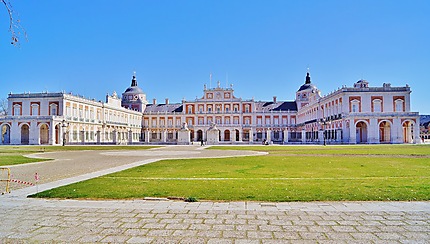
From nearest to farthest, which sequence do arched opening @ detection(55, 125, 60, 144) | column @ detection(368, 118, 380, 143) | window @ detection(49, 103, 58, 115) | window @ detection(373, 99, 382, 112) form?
column @ detection(368, 118, 380, 143) < window @ detection(373, 99, 382, 112) < arched opening @ detection(55, 125, 60, 144) < window @ detection(49, 103, 58, 115)

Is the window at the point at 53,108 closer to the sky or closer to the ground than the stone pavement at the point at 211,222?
closer to the sky

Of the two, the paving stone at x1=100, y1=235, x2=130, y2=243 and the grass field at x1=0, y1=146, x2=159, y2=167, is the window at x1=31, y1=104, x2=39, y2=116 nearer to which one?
the grass field at x1=0, y1=146, x2=159, y2=167

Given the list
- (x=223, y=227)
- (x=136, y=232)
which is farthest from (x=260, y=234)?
(x=136, y=232)

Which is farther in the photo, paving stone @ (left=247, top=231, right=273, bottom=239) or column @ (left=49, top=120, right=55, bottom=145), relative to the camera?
column @ (left=49, top=120, right=55, bottom=145)

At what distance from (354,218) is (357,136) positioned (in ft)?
159

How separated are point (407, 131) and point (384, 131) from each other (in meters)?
3.16

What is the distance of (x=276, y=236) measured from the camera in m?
4.59

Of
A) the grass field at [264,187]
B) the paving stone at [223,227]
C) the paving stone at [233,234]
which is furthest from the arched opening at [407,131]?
the paving stone at [233,234]

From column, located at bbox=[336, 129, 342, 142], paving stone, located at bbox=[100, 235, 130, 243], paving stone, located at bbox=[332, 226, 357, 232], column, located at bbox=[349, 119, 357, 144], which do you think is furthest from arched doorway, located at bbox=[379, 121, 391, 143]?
paving stone, located at bbox=[100, 235, 130, 243]

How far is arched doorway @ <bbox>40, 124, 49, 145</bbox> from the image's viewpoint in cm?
5238

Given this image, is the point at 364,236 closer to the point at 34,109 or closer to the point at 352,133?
the point at 352,133

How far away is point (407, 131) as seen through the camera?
49.2 m

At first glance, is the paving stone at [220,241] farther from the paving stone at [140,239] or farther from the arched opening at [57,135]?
the arched opening at [57,135]

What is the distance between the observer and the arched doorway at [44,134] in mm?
52375
